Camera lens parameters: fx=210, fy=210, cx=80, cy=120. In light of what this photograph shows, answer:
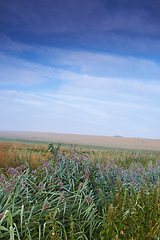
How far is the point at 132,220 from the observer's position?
2.87 m

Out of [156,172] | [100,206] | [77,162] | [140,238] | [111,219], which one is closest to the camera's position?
[111,219]

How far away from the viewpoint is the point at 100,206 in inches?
144

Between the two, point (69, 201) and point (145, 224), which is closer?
point (145, 224)

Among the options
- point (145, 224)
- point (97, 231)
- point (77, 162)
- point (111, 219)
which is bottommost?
point (97, 231)

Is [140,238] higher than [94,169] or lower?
lower

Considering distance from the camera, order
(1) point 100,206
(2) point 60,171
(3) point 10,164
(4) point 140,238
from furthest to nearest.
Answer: (3) point 10,164, (2) point 60,171, (1) point 100,206, (4) point 140,238

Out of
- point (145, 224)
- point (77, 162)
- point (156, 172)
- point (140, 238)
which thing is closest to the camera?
point (140, 238)

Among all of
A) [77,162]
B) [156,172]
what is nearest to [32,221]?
[77,162]

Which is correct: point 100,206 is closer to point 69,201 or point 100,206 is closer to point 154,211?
point 69,201

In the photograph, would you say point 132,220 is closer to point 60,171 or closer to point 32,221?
point 32,221

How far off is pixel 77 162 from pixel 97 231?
1.76 m

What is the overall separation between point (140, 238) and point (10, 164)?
4.45 m

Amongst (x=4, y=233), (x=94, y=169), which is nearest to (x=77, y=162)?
(x=94, y=169)

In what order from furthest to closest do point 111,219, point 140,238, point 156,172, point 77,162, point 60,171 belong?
point 156,172, point 77,162, point 60,171, point 140,238, point 111,219
